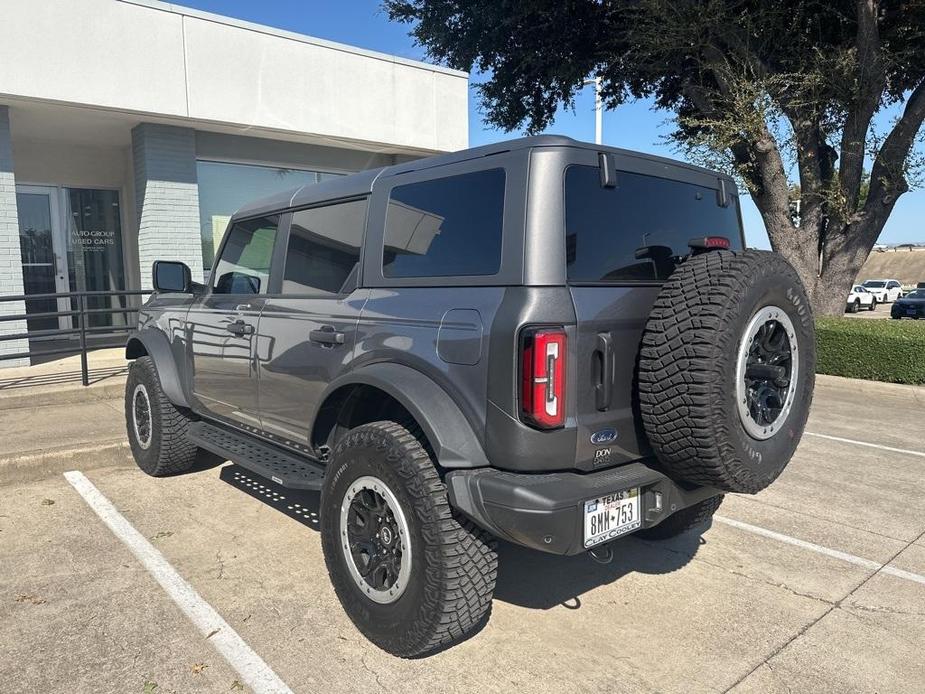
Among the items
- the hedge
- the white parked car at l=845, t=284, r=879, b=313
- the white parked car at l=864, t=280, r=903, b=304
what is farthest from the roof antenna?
the white parked car at l=864, t=280, r=903, b=304

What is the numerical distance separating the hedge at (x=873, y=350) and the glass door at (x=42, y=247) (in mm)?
12247

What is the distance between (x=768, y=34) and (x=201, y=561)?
11.9 metres

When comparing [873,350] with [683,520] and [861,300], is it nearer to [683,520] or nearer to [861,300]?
[683,520]

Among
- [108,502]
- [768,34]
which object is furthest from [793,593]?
[768,34]

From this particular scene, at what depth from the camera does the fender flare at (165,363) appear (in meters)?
4.81

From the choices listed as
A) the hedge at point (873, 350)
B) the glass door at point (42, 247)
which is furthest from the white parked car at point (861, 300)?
the glass door at point (42, 247)

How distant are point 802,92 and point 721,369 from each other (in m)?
10.3

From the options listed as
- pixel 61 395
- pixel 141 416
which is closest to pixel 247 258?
pixel 141 416

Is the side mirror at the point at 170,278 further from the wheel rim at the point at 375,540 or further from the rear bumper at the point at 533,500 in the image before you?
the rear bumper at the point at 533,500

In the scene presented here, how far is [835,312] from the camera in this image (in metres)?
12.2

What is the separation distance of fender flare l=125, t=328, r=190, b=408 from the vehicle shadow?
3.70 ft

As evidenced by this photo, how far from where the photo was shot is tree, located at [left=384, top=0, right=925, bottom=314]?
35.5 ft

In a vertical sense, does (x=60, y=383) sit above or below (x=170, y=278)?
below

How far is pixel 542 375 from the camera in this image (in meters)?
2.48
